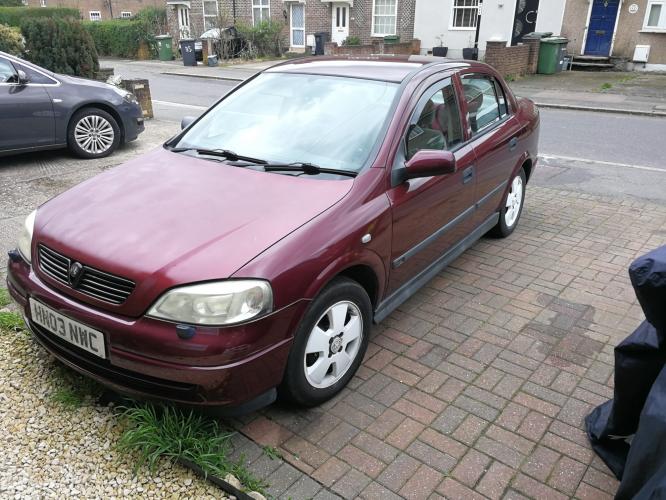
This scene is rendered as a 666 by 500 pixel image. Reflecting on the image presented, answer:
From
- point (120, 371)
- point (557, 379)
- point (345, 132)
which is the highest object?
point (345, 132)

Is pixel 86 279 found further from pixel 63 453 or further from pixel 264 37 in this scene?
pixel 264 37

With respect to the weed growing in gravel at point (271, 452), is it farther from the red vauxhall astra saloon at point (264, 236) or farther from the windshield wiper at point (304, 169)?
the windshield wiper at point (304, 169)

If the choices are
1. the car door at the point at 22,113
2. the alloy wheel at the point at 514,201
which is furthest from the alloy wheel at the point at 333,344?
the car door at the point at 22,113

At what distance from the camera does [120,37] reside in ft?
107

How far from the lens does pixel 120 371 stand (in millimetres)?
2656

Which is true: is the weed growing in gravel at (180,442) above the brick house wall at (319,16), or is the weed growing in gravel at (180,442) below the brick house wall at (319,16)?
below

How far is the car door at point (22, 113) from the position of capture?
706 centimetres

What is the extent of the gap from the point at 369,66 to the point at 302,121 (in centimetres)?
76

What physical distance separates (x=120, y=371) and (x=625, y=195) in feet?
20.9

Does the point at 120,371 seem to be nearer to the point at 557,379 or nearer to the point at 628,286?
the point at 557,379

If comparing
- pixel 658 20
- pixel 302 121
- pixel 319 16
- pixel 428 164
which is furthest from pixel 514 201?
pixel 319 16

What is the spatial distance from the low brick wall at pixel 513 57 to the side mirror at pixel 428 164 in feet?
51.6

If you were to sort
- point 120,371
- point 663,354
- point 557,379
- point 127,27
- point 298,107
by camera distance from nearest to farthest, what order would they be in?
point 663,354 < point 120,371 < point 557,379 < point 298,107 < point 127,27

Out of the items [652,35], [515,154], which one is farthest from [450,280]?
[652,35]
